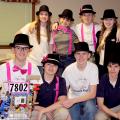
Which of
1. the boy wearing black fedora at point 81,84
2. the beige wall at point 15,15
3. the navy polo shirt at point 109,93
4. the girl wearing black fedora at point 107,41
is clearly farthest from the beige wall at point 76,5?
the navy polo shirt at point 109,93

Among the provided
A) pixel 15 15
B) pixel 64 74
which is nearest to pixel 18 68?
pixel 64 74

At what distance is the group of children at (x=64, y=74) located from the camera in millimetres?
3006

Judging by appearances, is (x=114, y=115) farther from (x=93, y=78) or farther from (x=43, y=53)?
(x=43, y=53)

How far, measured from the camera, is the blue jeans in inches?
127

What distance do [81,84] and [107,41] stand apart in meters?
0.68

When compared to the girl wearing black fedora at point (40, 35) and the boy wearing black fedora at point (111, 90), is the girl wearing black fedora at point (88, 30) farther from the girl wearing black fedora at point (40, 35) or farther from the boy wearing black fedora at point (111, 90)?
the boy wearing black fedora at point (111, 90)

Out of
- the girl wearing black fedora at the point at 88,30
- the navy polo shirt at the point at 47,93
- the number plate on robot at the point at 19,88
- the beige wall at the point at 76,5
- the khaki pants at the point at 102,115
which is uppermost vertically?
the beige wall at the point at 76,5

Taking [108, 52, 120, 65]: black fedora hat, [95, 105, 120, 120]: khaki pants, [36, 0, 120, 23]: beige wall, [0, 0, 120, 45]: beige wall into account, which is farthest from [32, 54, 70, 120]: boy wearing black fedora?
[36, 0, 120, 23]: beige wall

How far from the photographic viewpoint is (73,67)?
3.40 m

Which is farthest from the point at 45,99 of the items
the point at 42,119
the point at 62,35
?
the point at 62,35

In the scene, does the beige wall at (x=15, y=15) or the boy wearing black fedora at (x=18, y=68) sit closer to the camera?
the boy wearing black fedora at (x=18, y=68)

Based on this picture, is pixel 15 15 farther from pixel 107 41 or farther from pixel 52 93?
pixel 52 93

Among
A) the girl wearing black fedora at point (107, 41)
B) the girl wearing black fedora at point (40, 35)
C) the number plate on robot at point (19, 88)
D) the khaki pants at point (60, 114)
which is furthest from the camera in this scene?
the girl wearing black fedora at point (40, 35)

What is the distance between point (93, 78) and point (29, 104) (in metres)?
0.90
